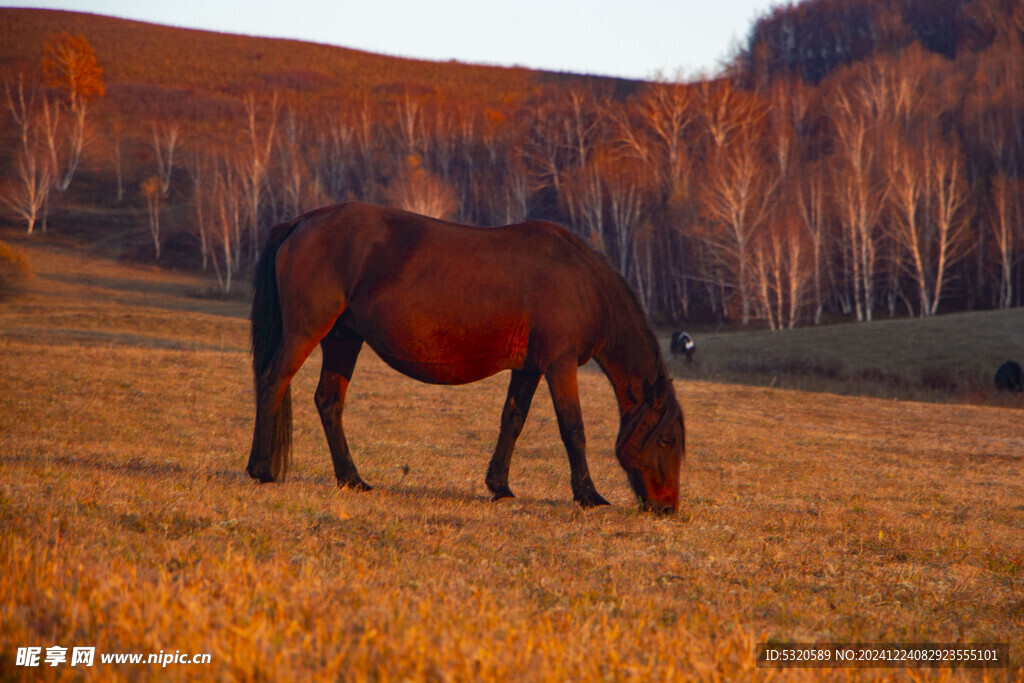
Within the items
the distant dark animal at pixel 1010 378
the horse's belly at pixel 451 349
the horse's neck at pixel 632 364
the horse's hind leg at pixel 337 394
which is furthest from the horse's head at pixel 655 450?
the distant dark animal at pixel 1010 378

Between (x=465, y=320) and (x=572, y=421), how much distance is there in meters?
1.34

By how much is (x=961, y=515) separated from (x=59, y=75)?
97128 mm

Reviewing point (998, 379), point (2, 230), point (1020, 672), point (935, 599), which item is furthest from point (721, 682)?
point (2, 230)

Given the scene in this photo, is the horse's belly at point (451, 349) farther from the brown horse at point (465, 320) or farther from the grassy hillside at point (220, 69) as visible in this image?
the grassy hillside at point (220, 69)

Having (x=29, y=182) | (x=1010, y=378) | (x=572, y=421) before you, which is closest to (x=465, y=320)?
(x=572, y=421)

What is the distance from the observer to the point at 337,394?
7.32 m

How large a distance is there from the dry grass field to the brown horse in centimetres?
63

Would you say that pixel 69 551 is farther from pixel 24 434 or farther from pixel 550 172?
pixel 550 172

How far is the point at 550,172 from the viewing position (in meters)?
67.2

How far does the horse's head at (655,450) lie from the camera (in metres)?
6.87

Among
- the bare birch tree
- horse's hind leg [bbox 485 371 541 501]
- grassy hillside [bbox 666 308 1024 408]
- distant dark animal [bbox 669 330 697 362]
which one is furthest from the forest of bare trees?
horse's hind leg [bbox 485 371 541 501]

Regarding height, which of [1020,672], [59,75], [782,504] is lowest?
[782,504]

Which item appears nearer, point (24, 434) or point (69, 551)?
point (69, 551)

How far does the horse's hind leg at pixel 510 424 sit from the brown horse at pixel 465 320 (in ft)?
0.07
